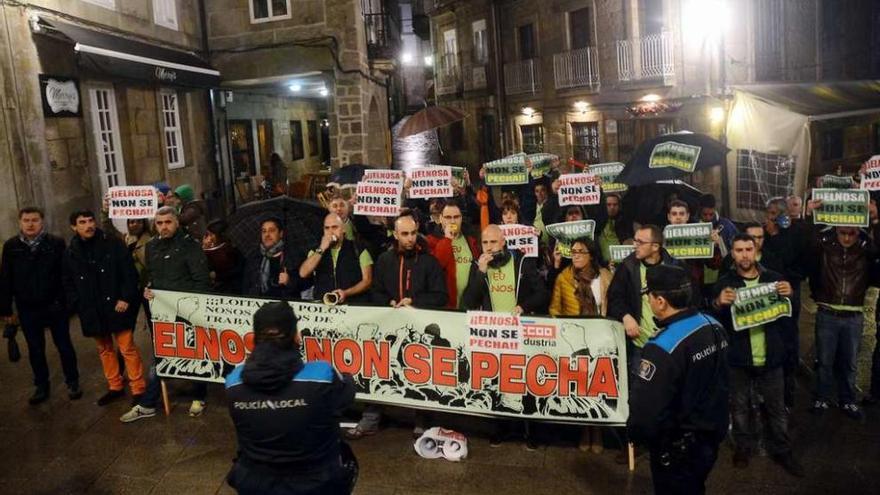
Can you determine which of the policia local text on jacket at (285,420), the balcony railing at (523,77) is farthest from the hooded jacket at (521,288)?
the balcony railing at (523,77)

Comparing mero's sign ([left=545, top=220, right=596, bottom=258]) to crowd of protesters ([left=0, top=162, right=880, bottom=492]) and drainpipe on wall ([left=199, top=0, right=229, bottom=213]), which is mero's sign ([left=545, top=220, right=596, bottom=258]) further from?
drainpipe on wall ([left=199, top=0, right=229, bottom=213])

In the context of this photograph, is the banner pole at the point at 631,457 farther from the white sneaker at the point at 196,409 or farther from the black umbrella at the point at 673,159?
the white sneaker at the point at 196,409

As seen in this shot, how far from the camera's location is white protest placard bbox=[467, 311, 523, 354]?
5.52 metres

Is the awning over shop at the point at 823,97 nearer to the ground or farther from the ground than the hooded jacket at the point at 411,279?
farther from the ground

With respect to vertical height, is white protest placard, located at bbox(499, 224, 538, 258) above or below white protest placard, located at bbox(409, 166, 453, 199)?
below

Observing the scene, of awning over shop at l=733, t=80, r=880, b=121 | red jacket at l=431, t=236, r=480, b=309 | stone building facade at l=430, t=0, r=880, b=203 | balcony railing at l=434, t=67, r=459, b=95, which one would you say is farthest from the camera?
balcony railing at l=434, t=67, r=459, b=95

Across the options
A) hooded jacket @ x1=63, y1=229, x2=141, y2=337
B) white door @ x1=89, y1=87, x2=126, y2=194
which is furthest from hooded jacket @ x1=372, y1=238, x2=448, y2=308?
white door @ x1=89, y1=87, x2=126, y2=194

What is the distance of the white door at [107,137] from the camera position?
12.8 meters

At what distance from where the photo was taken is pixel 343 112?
1639 cm

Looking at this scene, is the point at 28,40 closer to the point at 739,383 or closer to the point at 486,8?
the point at 739,383

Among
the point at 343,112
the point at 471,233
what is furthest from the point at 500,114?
the point at 471,233

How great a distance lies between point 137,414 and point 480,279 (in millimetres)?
3710

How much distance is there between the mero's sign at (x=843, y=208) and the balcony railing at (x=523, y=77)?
68.2ft

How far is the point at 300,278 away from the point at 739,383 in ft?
13.6
